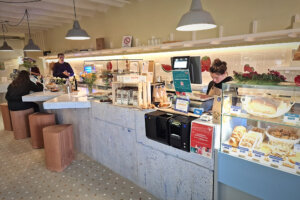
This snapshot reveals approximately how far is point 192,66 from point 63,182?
251cm

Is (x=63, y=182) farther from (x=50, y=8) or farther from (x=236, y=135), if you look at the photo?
(x=50, y=8)

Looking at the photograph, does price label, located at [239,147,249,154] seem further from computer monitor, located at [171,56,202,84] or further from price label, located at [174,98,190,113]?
computer monitor, located at [171,56,202,84]

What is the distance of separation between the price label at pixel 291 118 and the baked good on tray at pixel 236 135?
1.24ft

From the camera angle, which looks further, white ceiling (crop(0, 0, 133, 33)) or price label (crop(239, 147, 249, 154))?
white ceiling (crop(0, 0, 133, 33))

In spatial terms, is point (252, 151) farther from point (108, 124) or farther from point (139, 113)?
point (108, 124)

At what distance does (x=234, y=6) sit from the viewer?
3900mm

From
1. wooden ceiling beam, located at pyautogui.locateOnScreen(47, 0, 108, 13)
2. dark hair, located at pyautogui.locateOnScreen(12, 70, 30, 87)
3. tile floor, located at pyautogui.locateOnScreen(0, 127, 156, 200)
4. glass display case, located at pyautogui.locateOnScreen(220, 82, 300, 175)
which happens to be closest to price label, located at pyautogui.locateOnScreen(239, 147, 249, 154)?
glass display case, located at pyautogui.locateOnScreen(220, 82, 300, 175)

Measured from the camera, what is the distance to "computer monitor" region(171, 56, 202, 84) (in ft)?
7.47

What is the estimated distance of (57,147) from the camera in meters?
3.24

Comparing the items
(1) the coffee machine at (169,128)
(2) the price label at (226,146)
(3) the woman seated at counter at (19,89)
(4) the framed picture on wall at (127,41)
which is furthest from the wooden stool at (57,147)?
(4) the framed picture on wall at (127,41)

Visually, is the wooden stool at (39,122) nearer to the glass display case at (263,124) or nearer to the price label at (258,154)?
the glass display case at (263,124)

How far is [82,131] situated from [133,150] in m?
1.35

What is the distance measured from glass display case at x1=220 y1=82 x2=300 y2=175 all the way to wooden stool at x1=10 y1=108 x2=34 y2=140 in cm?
463

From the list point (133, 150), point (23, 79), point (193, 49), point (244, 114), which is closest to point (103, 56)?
point (23, 79)
